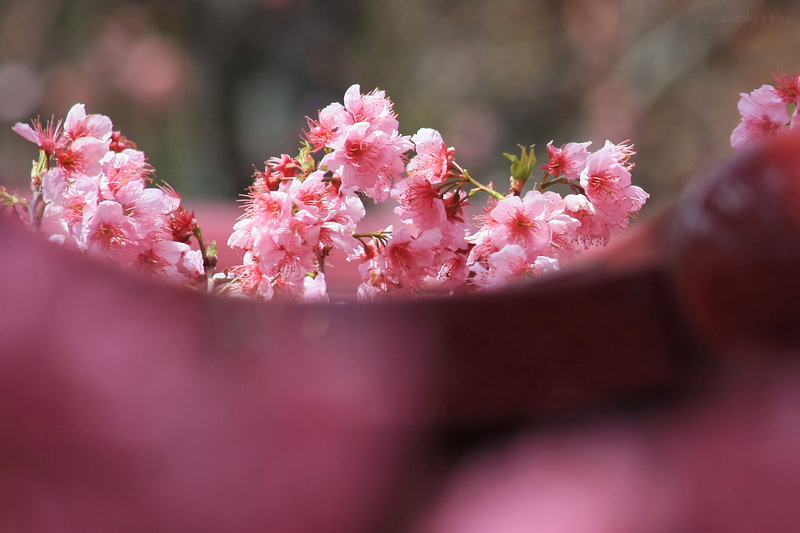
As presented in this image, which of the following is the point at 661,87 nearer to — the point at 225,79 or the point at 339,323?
the point at 225,79

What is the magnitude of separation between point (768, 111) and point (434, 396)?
0.25 metres

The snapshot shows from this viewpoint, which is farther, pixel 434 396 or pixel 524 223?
pixel 524 223

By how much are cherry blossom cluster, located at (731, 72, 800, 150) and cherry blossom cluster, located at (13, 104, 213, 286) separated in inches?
9.2

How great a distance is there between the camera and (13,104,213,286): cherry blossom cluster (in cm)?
32

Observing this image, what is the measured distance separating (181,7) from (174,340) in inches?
107

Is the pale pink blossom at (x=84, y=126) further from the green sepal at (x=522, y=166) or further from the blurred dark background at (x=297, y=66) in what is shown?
the blurred dark background at (x=297, y=66)

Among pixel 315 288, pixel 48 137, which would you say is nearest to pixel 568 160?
pixel 315 288

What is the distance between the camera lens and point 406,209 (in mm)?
334

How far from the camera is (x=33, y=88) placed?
2527 mm

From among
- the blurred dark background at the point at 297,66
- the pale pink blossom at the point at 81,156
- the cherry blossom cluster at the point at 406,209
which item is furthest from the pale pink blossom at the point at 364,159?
the blurred dark background at the point at 297,66

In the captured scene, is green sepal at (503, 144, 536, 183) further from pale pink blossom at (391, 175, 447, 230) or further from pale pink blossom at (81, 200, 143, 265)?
pale pink blossom at (81, 200, 143, 265)

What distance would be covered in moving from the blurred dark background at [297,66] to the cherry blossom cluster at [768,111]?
83.6 inches

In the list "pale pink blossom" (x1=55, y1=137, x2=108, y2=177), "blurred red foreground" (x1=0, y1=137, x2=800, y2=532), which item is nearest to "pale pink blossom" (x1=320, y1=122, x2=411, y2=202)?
"pale pink blossom" (x1=55, y1=137, x2=108, y2=177)

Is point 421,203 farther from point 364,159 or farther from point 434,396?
point 434,396
